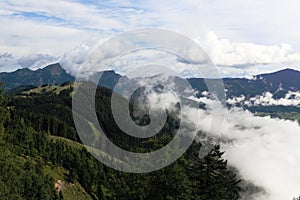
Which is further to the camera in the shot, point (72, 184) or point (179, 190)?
point (72, 184)

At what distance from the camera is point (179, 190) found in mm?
40312

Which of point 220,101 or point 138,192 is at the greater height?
point 220,101

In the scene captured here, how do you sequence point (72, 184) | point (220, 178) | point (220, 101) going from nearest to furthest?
1. point (220, 101)
2. point (220, 178)
3. point (72, 184)

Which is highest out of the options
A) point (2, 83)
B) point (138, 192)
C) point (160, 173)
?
point (2, 83)

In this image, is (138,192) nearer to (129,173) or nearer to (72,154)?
(129,173)

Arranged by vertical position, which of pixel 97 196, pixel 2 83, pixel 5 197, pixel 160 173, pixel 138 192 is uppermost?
pixel 2 83

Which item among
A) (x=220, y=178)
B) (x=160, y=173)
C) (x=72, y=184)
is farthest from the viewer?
(x=72, y=184)

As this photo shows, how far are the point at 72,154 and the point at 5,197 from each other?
5996 inches

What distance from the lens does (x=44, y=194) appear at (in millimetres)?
120812

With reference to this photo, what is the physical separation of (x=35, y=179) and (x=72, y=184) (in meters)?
56.1

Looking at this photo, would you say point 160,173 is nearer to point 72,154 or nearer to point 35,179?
point 35,179

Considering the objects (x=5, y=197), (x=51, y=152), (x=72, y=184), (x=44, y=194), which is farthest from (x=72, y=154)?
(x=5, y=197)

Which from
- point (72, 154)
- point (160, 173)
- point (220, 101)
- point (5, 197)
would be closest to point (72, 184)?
point (72, 154)

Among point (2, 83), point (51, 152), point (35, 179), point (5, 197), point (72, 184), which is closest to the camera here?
point (2, 83)
